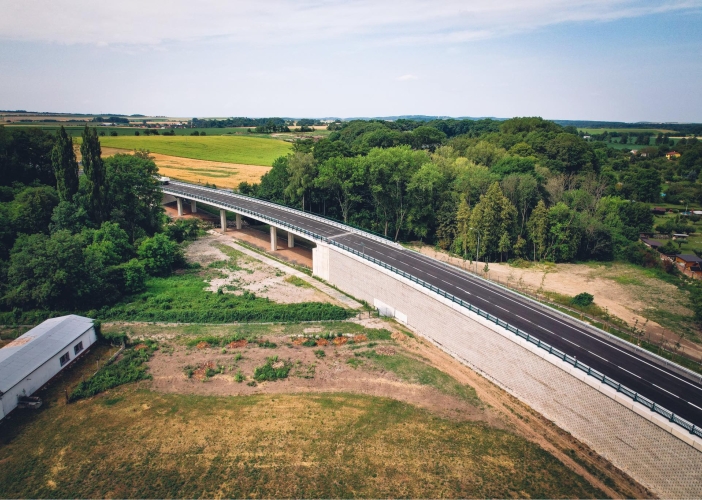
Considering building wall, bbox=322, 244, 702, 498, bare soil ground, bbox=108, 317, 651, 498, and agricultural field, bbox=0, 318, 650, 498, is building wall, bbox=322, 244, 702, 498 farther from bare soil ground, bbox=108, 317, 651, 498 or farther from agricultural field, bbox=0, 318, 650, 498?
agricultural field, bbox=0, 318, 650, 498

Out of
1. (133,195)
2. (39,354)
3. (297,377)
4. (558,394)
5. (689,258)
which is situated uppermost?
(133,195)

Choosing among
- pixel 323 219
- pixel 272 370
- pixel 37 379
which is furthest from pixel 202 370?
pixel 323 219

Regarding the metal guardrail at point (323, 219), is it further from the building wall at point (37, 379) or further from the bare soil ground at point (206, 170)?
the building wall at point (37, 379)

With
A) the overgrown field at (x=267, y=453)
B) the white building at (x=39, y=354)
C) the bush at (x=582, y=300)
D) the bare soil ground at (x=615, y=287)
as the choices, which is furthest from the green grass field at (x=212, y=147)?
the overgrown field at (x=267, y=453)

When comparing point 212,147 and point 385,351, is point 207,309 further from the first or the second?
point 212,147

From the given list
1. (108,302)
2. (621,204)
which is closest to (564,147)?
(621,204)

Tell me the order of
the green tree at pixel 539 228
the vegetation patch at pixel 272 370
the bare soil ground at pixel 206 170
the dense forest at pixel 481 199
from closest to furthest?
the vegetation patch at pixel 272 370 → the green tree at pixel 539 228 → the dense forest at pixel 481 199 → the bare soil ground at pixel 206 170
